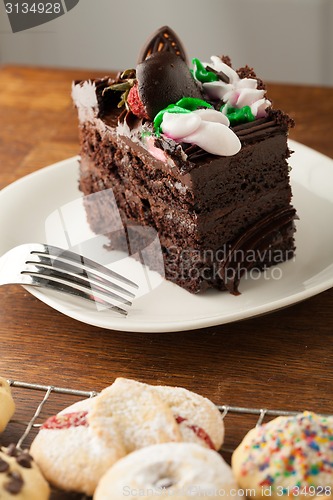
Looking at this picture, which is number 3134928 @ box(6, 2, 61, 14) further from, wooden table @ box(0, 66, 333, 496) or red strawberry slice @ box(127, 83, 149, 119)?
wooden table @ box(0, 66, 333, 496)

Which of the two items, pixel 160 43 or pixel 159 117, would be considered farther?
pixel 160 43

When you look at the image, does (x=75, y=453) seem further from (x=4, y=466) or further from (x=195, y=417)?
(x=195, y=417)

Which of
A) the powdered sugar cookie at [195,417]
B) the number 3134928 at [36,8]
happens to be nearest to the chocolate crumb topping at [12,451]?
the powdered sugar cookie at [195,417]

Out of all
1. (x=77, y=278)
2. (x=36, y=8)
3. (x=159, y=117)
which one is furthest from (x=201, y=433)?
(x=36, y=8)

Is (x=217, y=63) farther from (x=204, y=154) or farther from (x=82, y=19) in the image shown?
(x=82, y=19)

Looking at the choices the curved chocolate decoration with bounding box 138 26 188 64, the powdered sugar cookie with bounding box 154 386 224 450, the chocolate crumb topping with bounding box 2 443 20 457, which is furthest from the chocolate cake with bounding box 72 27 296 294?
the chocolate crumb topping with bounding box 2 443 20 457

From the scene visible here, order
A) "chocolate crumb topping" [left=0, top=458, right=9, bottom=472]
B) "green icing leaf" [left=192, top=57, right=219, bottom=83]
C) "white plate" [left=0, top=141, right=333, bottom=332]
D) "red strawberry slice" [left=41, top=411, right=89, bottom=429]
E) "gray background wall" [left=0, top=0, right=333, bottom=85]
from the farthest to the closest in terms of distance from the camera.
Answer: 1. "gray background wall" [left=0, top=0, right=333, bottom=85]
2. "green icing leaf" [left=192, top=57, right=219, bottom=83]
3. "white plate" [left=0, top=141, right=333, bottom=332]
4. "red strawberry slice" [left=41, top=411, right=89, bottom=429]
5. "chocolate crumb topping" [left=0, top=458, right=9, bottom=472]
